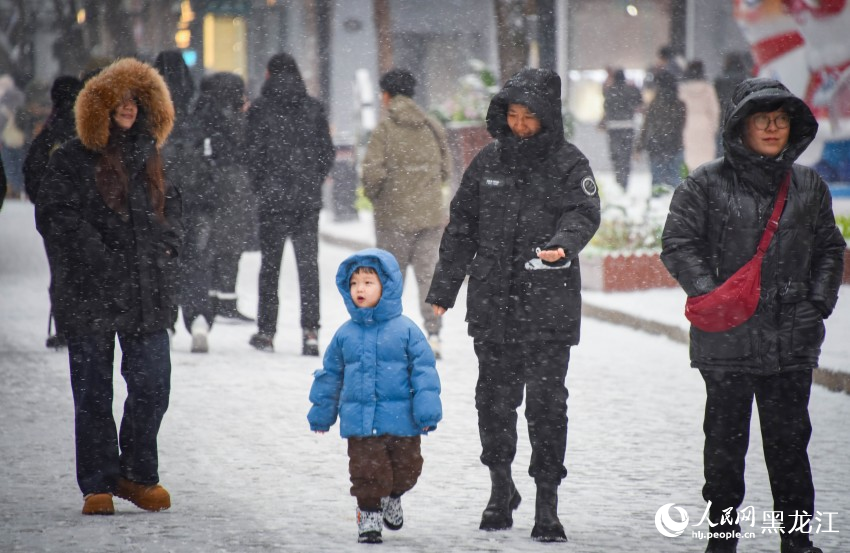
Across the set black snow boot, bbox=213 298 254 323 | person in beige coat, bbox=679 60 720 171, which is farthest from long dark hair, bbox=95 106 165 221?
person in beige coat, bbox=679 60 720 171

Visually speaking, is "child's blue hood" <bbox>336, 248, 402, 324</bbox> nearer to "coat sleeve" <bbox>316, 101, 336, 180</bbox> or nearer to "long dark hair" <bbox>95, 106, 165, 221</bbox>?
Answer: "long dark hair" <bbox>95, 106, 165, 221</bbox>

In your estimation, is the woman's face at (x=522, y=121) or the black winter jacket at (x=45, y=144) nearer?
the woman's face at (x=522, y=121)

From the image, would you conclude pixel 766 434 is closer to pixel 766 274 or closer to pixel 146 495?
pixel 766 274

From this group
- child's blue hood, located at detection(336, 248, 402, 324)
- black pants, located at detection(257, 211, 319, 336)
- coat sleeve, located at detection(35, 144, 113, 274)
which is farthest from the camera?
black pants, located at detection(257, 211, 319, 336)

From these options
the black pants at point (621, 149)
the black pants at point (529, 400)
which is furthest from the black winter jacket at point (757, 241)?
the black pants at point (621, 149)

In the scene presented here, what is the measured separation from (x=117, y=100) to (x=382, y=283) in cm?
144

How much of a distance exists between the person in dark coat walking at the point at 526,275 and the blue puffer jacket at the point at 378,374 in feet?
1.10

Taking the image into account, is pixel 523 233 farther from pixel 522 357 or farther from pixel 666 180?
pixel 666 180

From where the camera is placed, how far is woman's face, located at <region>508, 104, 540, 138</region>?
6.14 metres

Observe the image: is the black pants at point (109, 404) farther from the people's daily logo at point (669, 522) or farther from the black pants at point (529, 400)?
the people's daily logo at point (669, 522)

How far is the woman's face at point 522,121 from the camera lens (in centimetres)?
614

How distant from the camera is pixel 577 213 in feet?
20.0

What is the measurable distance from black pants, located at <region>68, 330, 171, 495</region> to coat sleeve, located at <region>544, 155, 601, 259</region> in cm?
177

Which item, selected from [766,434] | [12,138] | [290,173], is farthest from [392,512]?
[12,138]
